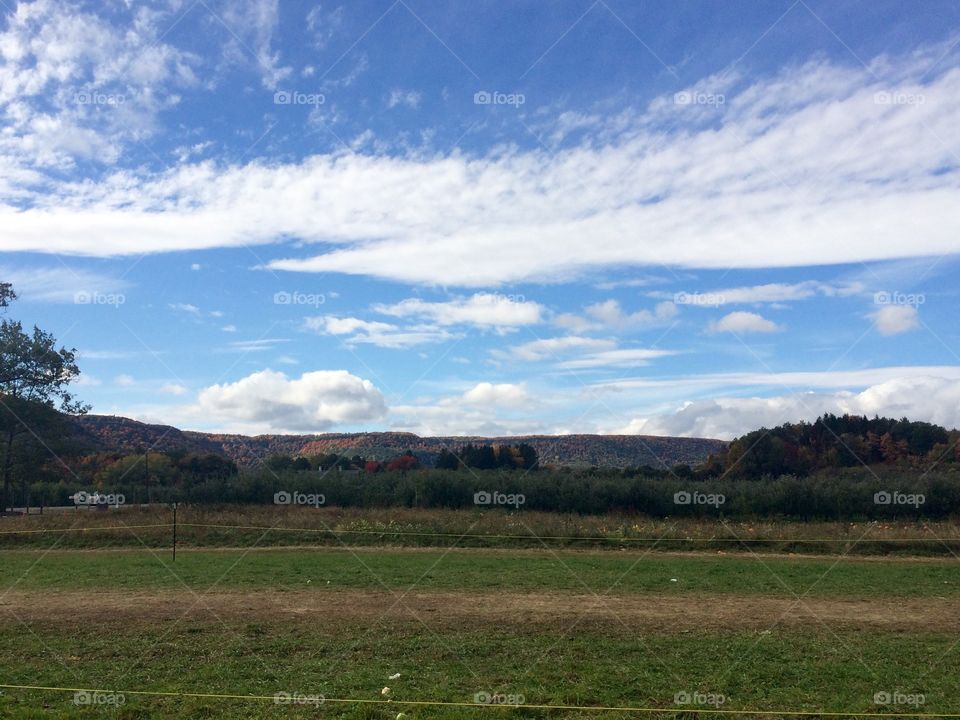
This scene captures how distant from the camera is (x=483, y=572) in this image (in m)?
19.8

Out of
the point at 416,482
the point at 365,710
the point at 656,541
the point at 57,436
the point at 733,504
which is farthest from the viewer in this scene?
the point at 57,436

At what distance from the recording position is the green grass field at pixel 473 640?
905 cm

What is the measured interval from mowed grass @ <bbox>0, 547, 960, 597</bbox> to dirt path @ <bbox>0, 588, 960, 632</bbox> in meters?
1.03

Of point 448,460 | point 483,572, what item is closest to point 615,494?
point 448,460

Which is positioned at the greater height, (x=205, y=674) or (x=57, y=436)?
(x=57, y=436)

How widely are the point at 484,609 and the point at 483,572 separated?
548 centimetres

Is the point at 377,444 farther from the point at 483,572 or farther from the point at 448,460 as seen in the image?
the point at 483,572

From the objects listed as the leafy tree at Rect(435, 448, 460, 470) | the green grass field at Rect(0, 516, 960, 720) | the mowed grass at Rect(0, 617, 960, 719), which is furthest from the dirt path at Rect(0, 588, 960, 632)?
the leafy tree at Rect(435, 448, 460, 470)

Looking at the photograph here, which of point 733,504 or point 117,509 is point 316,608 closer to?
point 117,509

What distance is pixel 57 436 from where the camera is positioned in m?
44.8

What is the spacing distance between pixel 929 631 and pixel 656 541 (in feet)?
49.7

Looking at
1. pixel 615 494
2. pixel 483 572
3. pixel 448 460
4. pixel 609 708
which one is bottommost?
pixel 483 572

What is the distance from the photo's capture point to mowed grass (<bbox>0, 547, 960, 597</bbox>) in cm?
1734

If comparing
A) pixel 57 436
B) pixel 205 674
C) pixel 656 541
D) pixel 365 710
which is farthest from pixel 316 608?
pixel 57 436
